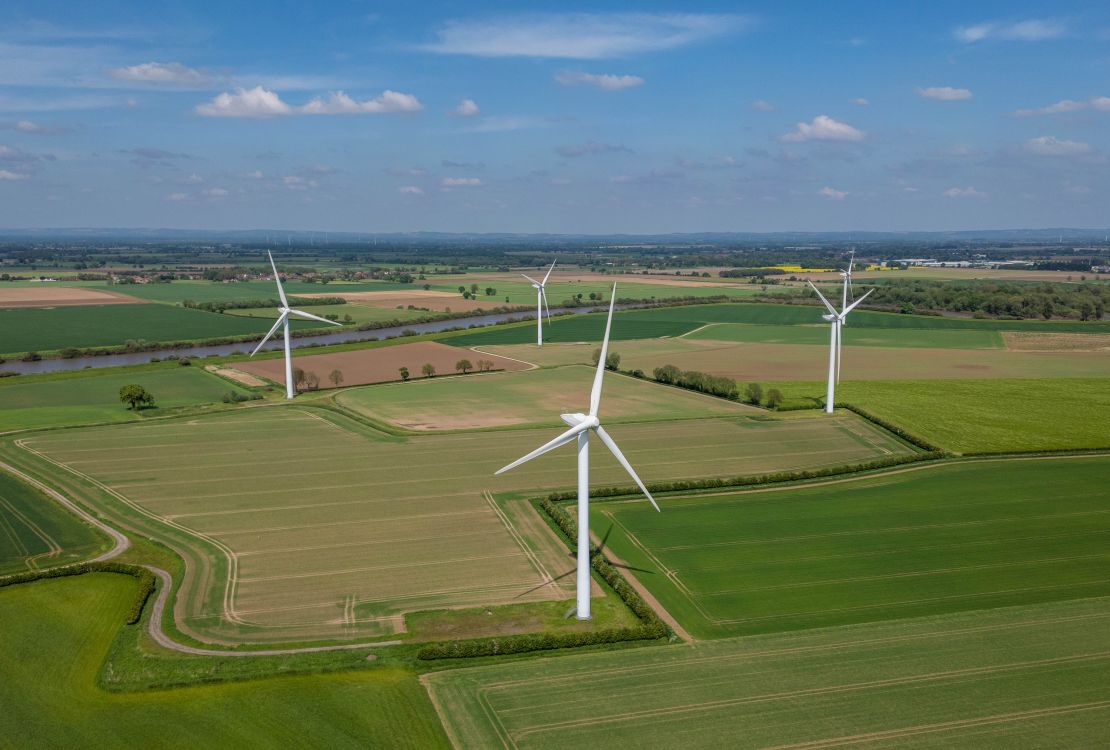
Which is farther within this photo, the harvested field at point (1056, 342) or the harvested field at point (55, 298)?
the harvested field at point (55, 298)

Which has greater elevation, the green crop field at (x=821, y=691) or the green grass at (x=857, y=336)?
the green grass at (x=857, y=336)

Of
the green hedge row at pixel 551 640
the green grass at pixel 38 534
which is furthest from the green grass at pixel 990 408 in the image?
the green grass at pixel 38 534

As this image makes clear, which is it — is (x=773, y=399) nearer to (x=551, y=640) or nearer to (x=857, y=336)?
→ (x=551, y=640)

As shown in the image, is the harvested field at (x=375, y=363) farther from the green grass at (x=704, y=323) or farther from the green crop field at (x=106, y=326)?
the green crop field at (x=106, y=326)

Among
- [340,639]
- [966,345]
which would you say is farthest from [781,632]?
[966,345]

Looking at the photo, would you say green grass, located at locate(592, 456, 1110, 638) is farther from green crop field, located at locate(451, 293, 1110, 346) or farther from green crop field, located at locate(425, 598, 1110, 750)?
green crop field, located at locate(451, 293, 1110, 346)

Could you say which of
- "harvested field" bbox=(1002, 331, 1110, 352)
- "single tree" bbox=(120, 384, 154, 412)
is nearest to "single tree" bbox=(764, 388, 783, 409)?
"harvested field" bbox=(1002, 331, 1110, 352)

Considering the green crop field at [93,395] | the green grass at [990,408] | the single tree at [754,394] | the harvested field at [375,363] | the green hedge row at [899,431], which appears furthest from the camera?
the harvested field at [375,363]

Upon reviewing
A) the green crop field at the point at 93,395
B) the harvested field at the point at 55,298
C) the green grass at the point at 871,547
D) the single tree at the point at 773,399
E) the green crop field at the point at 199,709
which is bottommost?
the green crop field at the point at 199,709
